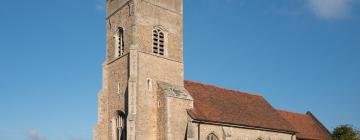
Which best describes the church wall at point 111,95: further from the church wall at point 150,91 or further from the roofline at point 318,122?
the roofline at point 318,122

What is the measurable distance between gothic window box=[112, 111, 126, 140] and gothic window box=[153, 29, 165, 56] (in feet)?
19.8

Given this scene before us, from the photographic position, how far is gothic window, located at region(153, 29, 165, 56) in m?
A: 34.0

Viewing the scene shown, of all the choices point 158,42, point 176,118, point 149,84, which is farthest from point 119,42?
point 176,118

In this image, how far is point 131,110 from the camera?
1190 inches

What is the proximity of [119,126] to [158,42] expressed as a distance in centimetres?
775

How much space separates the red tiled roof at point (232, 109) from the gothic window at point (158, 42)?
4.31 m

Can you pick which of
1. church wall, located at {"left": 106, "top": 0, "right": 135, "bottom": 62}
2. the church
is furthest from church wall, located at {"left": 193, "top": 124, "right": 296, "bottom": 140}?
church wall, located at {"left": 106, "top": 0, "right": 135, "bottom": 62}

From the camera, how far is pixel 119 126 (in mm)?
33406

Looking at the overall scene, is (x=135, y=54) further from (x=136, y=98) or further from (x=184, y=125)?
(x=184, y=125)

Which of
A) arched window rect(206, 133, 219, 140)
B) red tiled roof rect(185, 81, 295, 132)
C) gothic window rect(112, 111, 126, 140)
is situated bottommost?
arched window rect(206, 133, 219, 140)

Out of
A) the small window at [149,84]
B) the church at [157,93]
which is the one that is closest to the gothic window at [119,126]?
the church at [157,93]

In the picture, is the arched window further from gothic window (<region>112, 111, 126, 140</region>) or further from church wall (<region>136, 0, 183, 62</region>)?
church wall (<region>136, 0, 183, 62</region>)

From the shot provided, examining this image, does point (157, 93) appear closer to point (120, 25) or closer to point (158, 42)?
point (158, 42)

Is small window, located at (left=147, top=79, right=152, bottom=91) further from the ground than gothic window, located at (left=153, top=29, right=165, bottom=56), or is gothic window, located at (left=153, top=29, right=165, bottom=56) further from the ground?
gothic window, located at (left=153, top=29, right=165, bottom=56)
